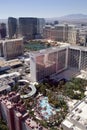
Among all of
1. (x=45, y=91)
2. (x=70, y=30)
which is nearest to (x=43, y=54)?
(x=45, y=91)

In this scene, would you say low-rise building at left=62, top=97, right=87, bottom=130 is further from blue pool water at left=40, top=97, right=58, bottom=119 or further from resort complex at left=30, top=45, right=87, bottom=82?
resort complex at left=30, top=45, right=87, bottom=82

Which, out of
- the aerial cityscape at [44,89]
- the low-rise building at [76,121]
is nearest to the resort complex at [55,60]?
the aerial cityscape at [44,89]

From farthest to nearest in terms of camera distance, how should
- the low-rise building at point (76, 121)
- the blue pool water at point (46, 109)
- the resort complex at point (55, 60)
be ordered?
the resort complex at point (55, 60)
the blue pool water at point (46, 109)
the low-rise building at point (76, 121)

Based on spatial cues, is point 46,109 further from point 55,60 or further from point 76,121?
point 55,60

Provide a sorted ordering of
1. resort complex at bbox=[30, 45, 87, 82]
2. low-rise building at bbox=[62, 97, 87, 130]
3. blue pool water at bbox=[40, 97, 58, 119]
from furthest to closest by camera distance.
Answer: resort complex at bbox=[30, 45, 87, 82] → blue pool water at bbox=[40, 97, 58, 119] → low-rise building at bbox=[62, 97, 87, 130]

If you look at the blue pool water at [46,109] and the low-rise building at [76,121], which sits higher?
the low-rise building at [76,121]

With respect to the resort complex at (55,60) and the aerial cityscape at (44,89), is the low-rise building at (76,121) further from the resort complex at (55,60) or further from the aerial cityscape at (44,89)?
the resort complex at (55,60)

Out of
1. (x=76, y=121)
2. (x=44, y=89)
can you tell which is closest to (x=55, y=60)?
(x=44, y=89)

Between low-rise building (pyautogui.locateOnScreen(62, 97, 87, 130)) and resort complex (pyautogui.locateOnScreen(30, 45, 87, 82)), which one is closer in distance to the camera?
low-rise building (pyautogui.locateOnScreen(62, 97, 87, 130))

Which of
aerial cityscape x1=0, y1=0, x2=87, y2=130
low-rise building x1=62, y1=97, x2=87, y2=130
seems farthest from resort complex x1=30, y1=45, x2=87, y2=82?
low-rise building x1=62, y1=97, x2=87, y2=130
